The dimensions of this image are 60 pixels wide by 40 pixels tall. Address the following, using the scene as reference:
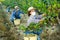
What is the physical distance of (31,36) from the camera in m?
3.10

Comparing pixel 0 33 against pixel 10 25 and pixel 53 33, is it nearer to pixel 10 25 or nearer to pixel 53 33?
pixel 10 25

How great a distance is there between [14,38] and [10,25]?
98 millimetres

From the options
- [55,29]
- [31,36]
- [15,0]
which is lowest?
[31,36]

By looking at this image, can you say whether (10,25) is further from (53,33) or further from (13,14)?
(13,14)

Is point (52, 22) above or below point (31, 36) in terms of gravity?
above

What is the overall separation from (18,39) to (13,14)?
291cm

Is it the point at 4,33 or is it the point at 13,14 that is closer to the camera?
the point at 4,33

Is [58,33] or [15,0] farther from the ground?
[15,0]

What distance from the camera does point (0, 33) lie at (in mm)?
1494

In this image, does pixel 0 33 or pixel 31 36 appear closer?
pixel 0 33

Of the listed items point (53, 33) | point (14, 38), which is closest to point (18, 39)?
point (14, 38)

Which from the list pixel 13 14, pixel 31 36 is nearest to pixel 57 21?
pixel 31 36

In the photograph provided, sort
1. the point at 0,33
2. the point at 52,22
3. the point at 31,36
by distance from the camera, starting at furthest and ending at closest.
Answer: the point at 31,36
the point at 52,22
the point at 0,33

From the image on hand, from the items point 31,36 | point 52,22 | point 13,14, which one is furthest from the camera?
point 13,14
